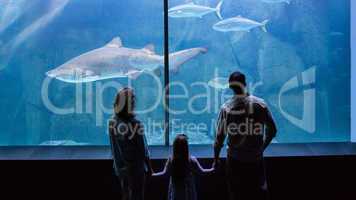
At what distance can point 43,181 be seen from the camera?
3674 millimetres

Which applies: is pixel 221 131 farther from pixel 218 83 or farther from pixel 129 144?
pixel 218 83

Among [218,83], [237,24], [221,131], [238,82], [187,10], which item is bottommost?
[221,131]

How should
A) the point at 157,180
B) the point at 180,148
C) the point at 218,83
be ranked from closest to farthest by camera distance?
the point at 180,148
the point at 157,180
the point at 218,83

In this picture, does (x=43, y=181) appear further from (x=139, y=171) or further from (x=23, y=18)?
(x=23, y=18)

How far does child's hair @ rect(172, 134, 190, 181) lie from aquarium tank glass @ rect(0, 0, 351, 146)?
10.5 ft

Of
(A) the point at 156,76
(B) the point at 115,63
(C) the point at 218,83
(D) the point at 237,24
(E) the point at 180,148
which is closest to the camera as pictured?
(E) the point at 180,148

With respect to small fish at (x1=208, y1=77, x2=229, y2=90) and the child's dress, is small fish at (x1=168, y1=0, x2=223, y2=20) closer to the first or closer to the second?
small fish at (x1=208, y1=77, x2=229, y2=90)

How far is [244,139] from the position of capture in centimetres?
282

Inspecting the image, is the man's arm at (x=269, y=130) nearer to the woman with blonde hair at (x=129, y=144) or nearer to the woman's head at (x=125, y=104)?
the woman with blonde hair at (x=129, y=144)

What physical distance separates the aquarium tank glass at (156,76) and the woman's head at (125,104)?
3.29m

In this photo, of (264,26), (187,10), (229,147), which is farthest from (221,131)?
(264,26)

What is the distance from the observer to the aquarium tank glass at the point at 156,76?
651 centimetres

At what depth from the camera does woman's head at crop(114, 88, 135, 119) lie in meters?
2.74

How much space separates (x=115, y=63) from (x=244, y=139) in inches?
130
